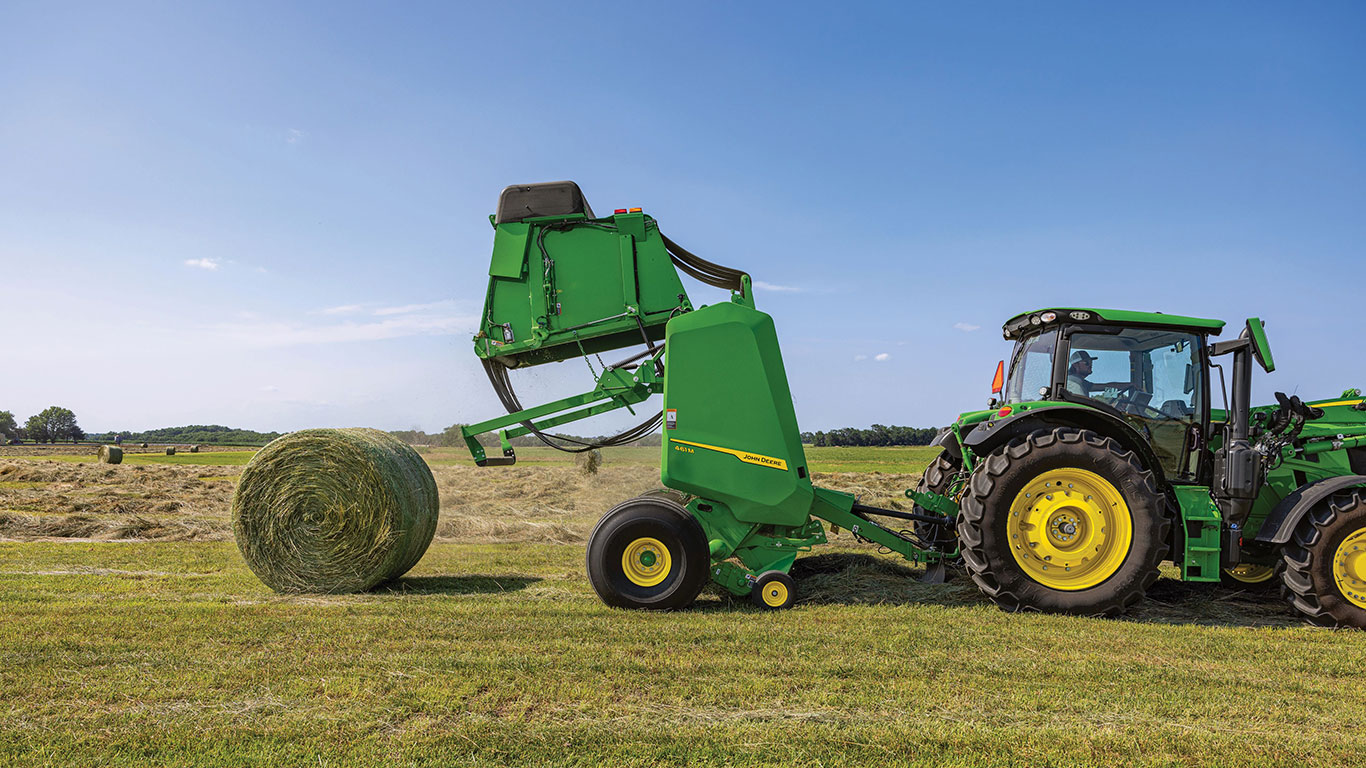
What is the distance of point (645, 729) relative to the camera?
332 centimetres

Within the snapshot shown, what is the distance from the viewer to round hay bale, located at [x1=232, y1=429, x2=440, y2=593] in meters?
6.55

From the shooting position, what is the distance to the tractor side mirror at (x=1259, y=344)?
5617 millimetres

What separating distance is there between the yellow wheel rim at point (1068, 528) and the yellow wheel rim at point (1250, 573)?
1665 millimetres

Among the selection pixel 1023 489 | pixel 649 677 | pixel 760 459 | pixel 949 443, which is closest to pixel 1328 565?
pixel 1023 489

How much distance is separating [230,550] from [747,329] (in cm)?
657

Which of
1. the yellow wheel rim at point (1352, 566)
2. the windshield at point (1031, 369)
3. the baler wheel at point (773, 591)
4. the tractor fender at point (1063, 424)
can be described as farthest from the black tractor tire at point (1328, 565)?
the baler wheel at point (773, 591)

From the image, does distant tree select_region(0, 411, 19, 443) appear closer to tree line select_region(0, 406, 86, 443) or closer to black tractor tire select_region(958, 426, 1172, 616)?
tree line select_region(0, 406, 86, 443)

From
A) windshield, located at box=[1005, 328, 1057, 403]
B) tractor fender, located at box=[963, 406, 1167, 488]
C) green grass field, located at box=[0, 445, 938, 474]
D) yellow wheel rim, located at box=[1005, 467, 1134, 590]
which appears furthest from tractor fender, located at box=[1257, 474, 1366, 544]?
green grass field, located at box=[0, 445, 938, 474]

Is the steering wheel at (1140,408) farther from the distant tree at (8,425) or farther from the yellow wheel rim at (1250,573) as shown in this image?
the distant tree at (8,425)

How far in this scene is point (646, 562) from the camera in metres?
5.74

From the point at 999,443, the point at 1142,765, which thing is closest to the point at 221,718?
the point at 1142,765

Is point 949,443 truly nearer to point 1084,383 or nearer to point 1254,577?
point 1084,383

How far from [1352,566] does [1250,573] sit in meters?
1.11

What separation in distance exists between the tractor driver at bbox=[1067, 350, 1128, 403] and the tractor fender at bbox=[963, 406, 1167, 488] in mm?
215
